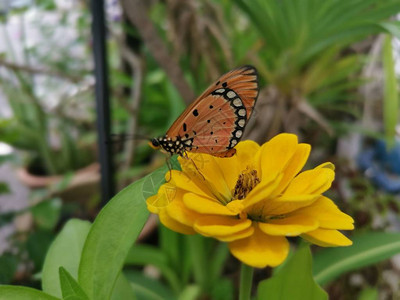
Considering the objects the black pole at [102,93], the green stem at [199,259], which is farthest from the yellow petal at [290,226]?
the green stem at [199,259]

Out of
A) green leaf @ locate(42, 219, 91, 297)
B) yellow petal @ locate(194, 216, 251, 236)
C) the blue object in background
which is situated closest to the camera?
yellow petal @ locate(194, 216, 251, 236)

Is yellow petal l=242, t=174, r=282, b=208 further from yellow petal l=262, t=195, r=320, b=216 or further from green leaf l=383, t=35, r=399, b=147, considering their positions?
green leaf l=383, t=35, r=399, b=147

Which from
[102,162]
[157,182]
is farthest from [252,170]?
[102,162]

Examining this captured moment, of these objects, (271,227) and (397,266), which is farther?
(397,266)

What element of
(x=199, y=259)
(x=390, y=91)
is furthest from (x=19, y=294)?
(x=390, y=91)

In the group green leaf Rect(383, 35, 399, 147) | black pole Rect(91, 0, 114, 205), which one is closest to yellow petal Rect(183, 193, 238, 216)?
black pole Rect(91, 0, 114, 205)

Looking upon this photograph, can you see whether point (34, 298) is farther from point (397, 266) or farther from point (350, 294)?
point (397, 266)

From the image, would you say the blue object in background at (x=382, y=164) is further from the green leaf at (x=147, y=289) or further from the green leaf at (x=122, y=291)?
the green leaf at (x=122, y=291)
